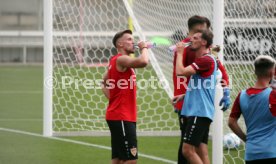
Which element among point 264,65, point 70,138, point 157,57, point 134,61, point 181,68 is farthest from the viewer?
point 157,57

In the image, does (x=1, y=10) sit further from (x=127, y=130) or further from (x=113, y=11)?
(x=127, y=130)

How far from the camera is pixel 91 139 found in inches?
504

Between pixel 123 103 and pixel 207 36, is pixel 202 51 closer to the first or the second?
pixel 207 36

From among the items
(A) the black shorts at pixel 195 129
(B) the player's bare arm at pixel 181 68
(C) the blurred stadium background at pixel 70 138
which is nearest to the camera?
(B) the player's bare arm at pixel 181 68

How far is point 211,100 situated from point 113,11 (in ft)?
28.8

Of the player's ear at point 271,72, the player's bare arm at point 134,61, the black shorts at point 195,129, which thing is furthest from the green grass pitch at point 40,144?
the player's ear at point 271,72

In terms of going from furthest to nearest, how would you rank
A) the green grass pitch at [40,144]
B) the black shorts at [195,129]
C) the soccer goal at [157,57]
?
the soccer goal at [157,57]
the green grass pitch at [40,144]
the black shorts at [195,129]

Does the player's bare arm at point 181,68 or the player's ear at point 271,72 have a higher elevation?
the player's bare arm at point 181,68

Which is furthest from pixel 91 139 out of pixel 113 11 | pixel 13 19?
pixel 13 19

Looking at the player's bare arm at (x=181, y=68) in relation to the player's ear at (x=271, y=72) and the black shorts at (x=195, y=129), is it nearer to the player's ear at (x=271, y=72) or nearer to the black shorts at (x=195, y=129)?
the black shorts at (x=195, y=129)

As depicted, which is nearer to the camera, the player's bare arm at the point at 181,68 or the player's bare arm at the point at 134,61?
the player's bare arm at the point at 181,68

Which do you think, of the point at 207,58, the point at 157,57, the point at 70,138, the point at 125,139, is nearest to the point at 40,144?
the point at 70,138

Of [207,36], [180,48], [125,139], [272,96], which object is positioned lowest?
[125,139]

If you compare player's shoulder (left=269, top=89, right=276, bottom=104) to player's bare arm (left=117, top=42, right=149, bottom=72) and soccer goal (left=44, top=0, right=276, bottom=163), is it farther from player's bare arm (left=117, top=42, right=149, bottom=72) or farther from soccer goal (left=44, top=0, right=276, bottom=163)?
soccer goal (left=44, top=0, right=276, bottom=163)
